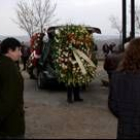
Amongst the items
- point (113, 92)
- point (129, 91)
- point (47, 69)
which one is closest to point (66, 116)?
point (47, 69)

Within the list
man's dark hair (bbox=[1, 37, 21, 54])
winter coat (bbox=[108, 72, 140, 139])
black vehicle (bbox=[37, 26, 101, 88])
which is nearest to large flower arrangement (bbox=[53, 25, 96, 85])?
black vehicle (bbox=[37, 26, 101, 88])

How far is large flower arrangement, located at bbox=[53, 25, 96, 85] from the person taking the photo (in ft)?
55.3

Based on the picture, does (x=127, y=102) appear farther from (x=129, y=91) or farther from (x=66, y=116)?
(x=66, y=116)

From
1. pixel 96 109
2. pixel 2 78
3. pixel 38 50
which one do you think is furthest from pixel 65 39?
pixel 2 78

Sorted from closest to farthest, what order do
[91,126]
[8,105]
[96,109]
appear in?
[8,105] → [91,126] → [96,109]

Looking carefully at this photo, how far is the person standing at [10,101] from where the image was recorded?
21.4ft

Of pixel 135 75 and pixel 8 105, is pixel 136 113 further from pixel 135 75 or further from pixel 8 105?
pixel 8 105

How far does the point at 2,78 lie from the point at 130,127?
158cm

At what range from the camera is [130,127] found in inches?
226

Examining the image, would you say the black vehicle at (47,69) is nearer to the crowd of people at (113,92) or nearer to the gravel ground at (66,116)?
the gravel ground at (66,116)

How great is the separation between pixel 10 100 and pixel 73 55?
1041 cm

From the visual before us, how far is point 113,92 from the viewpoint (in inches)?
230

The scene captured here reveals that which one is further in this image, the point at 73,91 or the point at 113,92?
the point at 73,91

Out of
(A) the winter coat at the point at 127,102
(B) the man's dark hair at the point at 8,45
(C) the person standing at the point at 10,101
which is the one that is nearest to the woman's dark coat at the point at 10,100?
(C) the person standing at the point at 10,101
